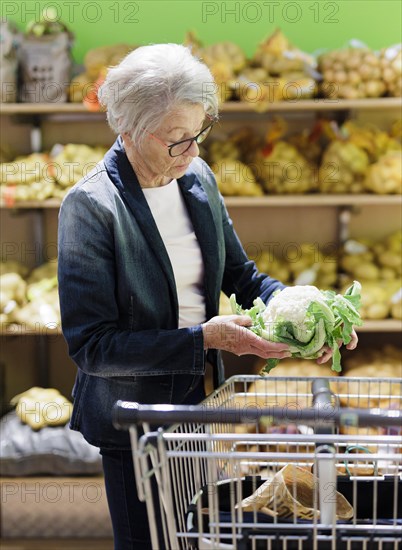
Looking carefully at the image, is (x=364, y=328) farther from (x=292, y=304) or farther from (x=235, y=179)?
(x=292, y=304)

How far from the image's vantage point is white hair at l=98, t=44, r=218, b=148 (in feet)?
5.75

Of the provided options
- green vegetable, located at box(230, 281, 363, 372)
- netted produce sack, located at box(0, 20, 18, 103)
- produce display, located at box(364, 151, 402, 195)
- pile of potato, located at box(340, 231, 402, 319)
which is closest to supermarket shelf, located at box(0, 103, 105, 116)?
netted produce sack, located at box(0, 20, 18, 103)

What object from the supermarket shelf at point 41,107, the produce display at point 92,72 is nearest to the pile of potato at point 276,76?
the produce display at point 92,72

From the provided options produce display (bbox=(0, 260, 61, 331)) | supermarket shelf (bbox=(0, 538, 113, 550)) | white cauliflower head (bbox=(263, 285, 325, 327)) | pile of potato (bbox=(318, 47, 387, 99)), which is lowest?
supermarket shelf (bbox=(0, 538, 113, 550))

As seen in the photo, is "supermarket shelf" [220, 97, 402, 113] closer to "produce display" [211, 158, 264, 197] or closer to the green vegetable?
"produce display" [211, 158, 264, 197]

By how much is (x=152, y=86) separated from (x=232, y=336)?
1.93 feet

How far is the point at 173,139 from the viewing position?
1807mm

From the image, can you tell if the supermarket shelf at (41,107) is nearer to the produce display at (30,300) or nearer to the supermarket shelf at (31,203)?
the supermarket shelf at (31,203)

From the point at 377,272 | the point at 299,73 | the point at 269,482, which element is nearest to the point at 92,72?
the point at 299,73

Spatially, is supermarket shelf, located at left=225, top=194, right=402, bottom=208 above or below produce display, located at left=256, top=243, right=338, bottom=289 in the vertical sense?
above

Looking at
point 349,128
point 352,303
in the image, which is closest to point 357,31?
point 349,128

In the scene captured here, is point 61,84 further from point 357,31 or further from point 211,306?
point 211,306

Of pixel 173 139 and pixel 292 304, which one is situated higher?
pixel 173 139

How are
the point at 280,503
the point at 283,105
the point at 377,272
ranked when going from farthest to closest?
the point at 377,272
the point at 283,105
the point at 280,503
